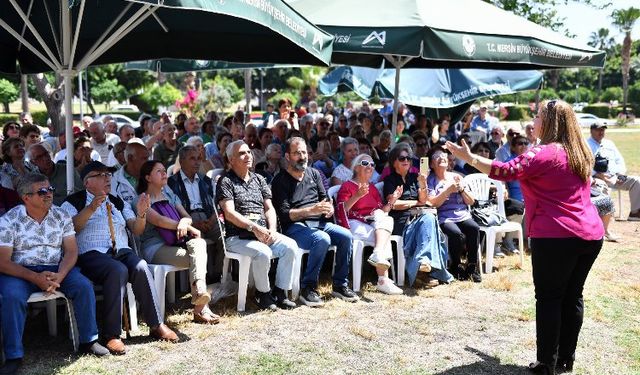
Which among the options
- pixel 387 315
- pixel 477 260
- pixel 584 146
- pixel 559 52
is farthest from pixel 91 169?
pixel 559 52

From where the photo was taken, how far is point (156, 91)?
121ft

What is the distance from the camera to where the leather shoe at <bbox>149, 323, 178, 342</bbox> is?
4.45 metres

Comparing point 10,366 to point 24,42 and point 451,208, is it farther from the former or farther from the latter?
point 451,208

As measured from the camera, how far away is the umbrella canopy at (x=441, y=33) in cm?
566

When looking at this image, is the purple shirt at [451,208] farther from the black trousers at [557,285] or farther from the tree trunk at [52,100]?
the tree trunk at [52,100]

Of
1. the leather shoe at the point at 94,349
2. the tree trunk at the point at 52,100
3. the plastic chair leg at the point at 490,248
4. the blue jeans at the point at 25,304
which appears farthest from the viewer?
the tree trunk at the point at 52,100

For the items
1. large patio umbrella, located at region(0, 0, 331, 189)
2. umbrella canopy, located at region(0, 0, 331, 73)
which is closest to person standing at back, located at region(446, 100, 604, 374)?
large patio umbrella, located at region(0, 0, 331, 189)

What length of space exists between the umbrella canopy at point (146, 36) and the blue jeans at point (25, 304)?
1726 millimetres

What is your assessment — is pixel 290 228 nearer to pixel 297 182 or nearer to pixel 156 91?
pixel 297 182

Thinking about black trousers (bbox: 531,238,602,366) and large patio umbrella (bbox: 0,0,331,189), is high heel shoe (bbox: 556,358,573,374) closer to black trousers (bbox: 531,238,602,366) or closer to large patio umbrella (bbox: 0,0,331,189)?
black trousers (bbox: 531,238,602,366)

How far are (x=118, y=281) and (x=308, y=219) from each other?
187 centimetres

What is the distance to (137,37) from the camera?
21.6 ft

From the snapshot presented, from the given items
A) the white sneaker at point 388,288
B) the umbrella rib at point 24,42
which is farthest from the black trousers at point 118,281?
the white sneaker at point 388,288

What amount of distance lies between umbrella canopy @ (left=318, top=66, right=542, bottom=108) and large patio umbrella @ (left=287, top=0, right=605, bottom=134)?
12.3ft
